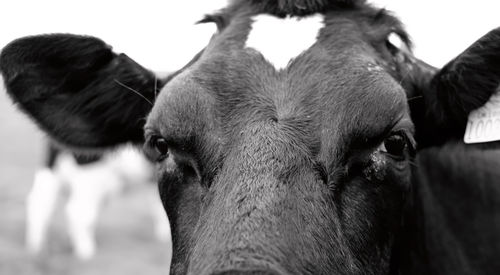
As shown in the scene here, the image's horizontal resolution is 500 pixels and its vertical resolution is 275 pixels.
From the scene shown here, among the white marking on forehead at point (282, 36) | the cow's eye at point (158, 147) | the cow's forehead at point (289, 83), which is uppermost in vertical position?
the white marking on forehead at point (282, 36)

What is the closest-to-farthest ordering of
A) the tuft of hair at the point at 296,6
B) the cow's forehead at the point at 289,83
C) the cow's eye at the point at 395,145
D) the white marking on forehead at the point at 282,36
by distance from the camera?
the cow's forehead at the point at 289,83 < the cow's eye at the point at 395,145 < the white marking on forehead at the point at 282,36 < the tuft of hair at the point at 296,6

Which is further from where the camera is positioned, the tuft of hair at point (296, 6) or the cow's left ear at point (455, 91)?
the tuft of hair at point (296, 6)

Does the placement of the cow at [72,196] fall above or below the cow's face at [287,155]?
below

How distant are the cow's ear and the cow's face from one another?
0.56m

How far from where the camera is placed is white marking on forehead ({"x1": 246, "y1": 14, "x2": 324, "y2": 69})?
10.7 feet

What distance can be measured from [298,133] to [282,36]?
2.27ft

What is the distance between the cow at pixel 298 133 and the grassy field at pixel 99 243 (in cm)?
376

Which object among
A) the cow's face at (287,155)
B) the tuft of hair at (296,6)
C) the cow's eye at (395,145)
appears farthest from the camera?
the tuft of hair at (296,6)

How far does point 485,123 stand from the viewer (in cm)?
339

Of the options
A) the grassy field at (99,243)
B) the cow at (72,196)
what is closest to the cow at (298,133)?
the grassy field at (99,243)

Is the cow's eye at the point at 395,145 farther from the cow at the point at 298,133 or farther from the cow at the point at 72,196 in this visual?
the cow at the point at 72,196

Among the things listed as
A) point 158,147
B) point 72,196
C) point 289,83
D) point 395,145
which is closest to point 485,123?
point 395,145

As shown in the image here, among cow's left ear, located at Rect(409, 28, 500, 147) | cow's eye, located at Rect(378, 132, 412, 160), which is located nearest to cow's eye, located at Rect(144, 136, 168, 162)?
cow's eye, located at Rect(378, 132, 412, 160)

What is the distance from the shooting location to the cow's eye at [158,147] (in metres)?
3.31
